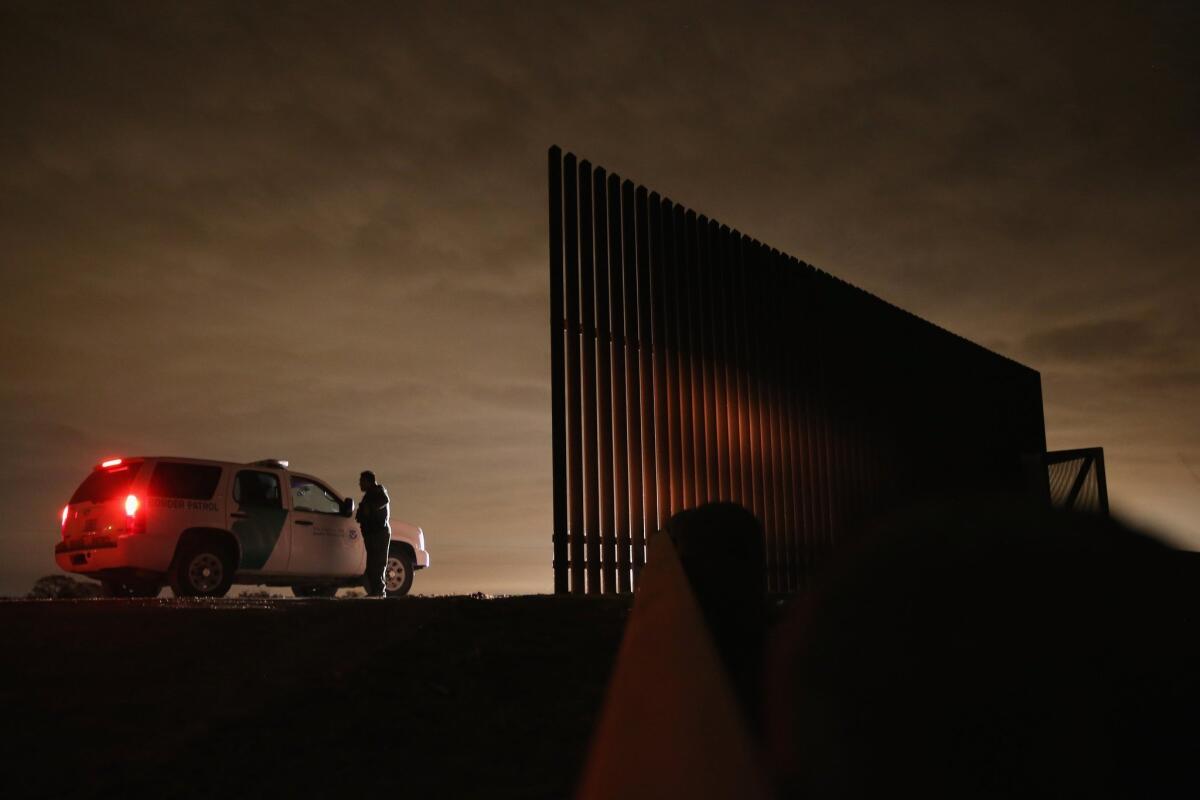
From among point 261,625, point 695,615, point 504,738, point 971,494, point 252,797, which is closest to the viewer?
point 971,494

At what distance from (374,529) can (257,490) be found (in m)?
1.51

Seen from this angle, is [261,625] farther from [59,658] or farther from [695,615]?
[695,615]

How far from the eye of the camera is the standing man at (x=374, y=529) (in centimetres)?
1227

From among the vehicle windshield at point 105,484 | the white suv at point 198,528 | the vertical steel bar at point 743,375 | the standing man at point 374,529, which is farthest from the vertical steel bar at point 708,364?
the vehicle windshield at point 105,484

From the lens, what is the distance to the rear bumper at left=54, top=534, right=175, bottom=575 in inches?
412

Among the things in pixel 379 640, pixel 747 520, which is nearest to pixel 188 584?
pixel 379 640

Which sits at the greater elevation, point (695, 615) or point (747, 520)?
point (747, 520)

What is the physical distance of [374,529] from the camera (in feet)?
40.6

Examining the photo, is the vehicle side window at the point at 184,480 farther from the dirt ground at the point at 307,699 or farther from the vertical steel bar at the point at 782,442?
the vertical steel bar at the point at 782,442

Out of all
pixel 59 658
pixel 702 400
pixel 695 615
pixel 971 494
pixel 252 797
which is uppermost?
pixel 702 400

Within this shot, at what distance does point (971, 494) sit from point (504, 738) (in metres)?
3.16

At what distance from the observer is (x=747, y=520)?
5.61ft

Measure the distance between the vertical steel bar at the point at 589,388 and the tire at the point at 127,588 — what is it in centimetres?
544

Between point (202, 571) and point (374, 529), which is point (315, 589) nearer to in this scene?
point (374, 529)
